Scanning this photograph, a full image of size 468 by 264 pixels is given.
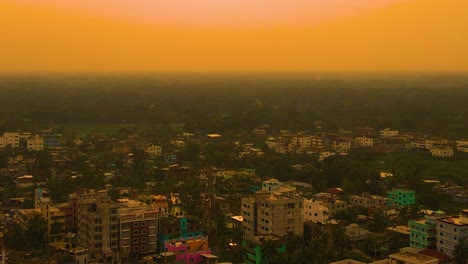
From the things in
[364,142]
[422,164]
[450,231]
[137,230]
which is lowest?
[422,164]

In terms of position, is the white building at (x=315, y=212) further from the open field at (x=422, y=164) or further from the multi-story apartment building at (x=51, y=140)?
the multi-story apartment building at (x=51, y=140)

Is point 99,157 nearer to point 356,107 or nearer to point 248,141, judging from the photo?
point 248,141

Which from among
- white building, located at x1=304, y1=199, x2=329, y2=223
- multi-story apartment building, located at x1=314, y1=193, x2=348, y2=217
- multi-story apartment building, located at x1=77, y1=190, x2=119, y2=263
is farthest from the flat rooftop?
multi-story apartment building, located at x1=77, y1=190, x2=119, y2=263

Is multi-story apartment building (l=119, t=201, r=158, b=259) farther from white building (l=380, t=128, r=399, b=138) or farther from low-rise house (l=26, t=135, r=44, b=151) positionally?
white building (l=380, t=128, r=399, b=138)

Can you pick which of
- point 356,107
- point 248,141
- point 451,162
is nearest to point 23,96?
point 356,107

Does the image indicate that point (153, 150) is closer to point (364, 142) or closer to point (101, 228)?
point (364, 142)

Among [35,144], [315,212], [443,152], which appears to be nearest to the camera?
[315,212]

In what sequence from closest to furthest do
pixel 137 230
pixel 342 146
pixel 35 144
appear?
pixel 137 230
pixel 35 144
pixel 342 146

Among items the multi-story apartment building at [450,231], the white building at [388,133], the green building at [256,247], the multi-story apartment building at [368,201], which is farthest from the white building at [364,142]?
the green building at [256,247]

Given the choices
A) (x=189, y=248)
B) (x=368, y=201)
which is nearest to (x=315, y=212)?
(x=368, y=201)
